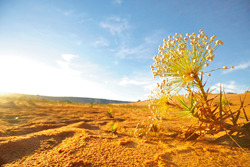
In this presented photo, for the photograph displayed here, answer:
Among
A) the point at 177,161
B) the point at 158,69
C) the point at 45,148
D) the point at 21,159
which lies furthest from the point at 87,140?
the point at 158,69

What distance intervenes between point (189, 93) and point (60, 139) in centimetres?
255

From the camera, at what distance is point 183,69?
6.33ft

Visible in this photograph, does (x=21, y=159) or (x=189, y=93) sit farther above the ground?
(x=189, y=93)

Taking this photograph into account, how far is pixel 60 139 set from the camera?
2.66m

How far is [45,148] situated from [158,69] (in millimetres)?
2340

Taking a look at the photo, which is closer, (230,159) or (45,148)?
(230,159)

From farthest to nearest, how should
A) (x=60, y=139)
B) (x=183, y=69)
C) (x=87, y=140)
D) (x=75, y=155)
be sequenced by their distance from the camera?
(x=60, y=139), (x=87, y=140), (x=183, y=69), (x=75, y=155)

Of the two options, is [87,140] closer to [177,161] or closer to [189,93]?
[177,161]

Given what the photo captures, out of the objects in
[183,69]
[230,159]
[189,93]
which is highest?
[183,69]

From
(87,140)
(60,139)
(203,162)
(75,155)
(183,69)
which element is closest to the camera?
(203,162)

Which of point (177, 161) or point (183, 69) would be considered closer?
point (177, 161)

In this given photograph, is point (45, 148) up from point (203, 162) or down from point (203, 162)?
down

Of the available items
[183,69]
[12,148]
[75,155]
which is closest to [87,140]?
[75,155]

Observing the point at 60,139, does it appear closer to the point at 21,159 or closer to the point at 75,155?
the point at 21,159
